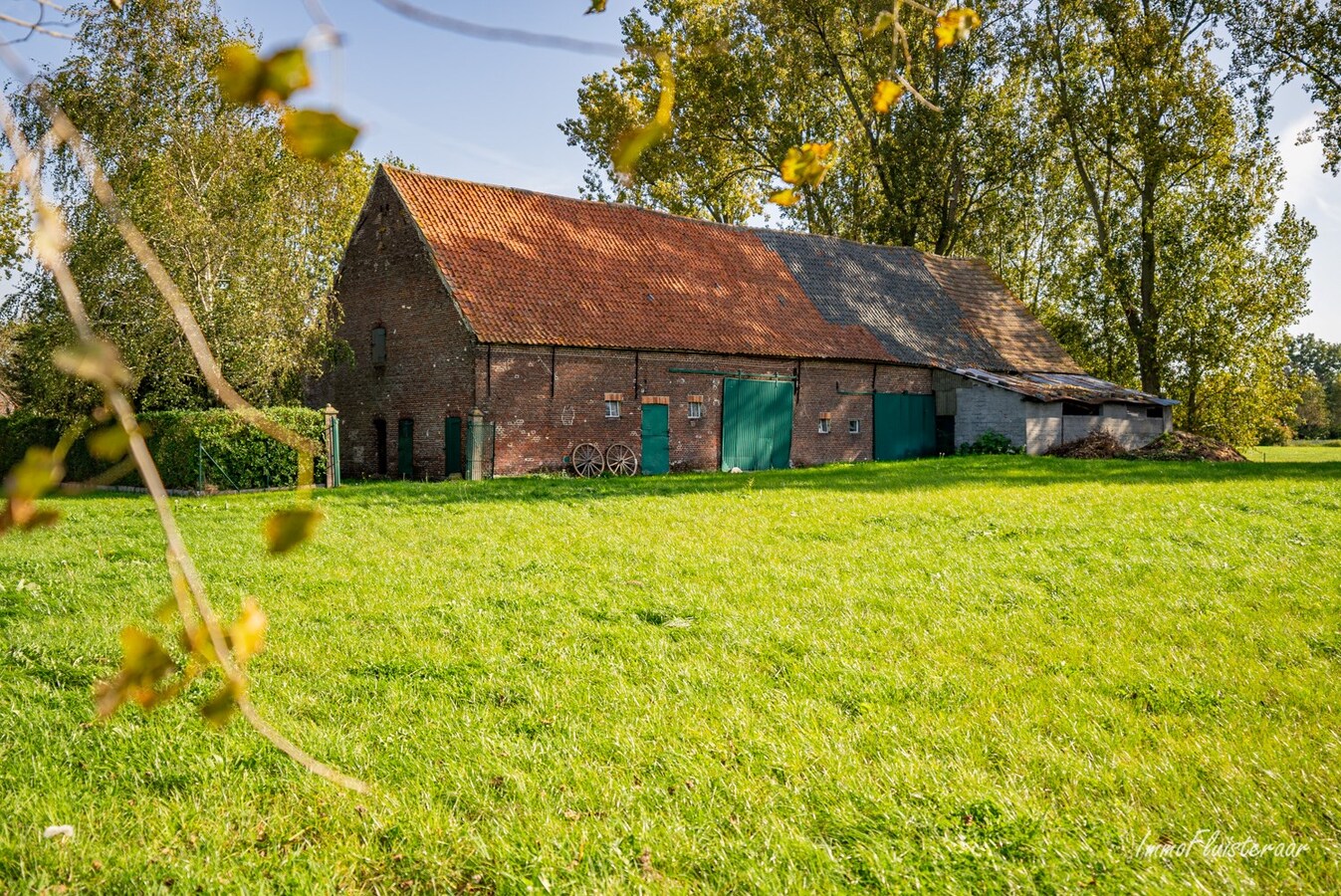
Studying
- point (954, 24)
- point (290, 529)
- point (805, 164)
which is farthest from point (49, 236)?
point (954, 24)

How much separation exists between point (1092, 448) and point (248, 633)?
2656cm

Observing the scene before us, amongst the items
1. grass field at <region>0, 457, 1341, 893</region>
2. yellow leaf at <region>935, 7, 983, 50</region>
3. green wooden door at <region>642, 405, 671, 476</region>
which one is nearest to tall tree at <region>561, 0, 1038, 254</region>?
green wooden door at <region>642, 405, 671, 476</region>

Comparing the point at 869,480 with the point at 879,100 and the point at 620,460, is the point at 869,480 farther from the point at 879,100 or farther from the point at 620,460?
the point at 879,100

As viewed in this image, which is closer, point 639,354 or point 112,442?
point 112,442

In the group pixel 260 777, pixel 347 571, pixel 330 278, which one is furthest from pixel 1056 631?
pixel 330 278

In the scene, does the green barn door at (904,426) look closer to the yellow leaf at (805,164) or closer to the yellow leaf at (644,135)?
the yellow leaf at (805,164)

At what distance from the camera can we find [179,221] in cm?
2064

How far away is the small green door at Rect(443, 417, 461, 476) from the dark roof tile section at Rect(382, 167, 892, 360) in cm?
232

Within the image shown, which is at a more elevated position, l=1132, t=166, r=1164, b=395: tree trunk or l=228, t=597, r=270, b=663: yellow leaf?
l=1132, t=166, r=1164, b=395: tree trunk

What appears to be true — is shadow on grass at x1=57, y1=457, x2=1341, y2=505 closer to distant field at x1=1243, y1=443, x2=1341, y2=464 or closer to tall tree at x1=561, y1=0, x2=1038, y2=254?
distant field at x1=1243, y1=443, x2=1341, y2=464

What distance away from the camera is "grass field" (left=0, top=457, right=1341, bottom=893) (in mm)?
3273

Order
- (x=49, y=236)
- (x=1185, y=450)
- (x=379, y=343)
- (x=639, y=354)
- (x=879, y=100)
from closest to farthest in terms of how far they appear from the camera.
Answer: (x=49, y=236), (x=879, y=100), (x=639, y=354), (x=379, y=343), (x=1185, y=450)

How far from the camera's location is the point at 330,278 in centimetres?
2536

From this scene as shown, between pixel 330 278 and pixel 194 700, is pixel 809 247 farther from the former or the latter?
pixel 194 700
